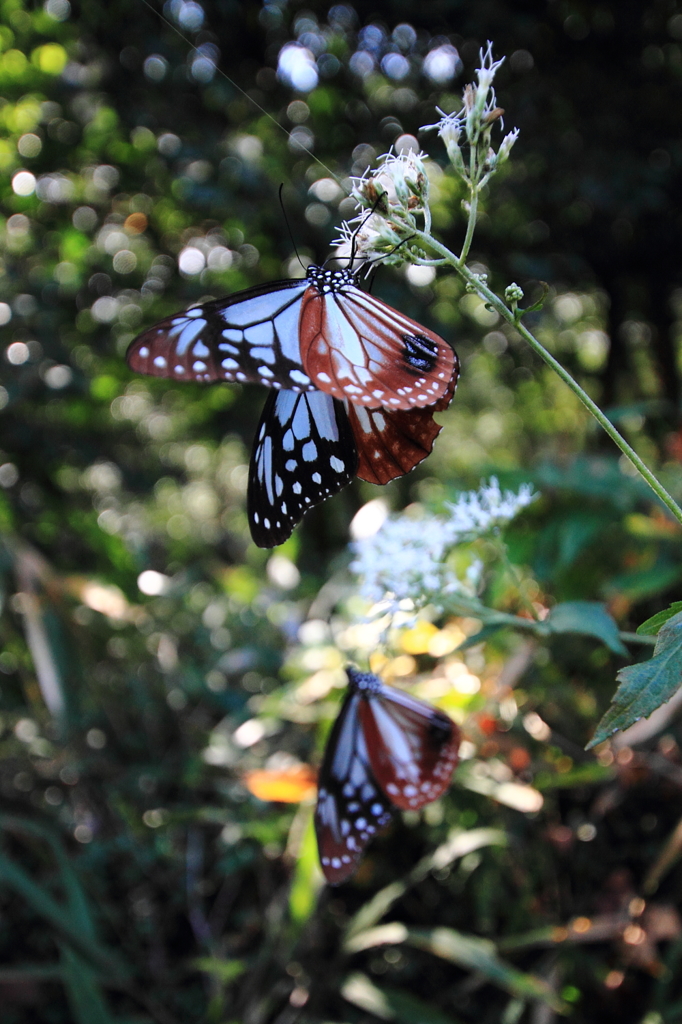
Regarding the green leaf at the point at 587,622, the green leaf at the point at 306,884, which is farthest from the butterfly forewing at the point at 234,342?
the green leaf at the point at 306,884

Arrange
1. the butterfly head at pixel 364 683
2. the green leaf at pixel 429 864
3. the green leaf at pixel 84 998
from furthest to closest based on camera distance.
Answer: the green leaf at pixel 429 864 → the green leaf at pixel 84 998 → the butterfly head at pixel 364 683

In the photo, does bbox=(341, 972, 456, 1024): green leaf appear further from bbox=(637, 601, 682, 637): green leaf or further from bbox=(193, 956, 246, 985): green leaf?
bbox=(637, 601, 682, 637): green leaf

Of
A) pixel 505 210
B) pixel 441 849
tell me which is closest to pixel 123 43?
pixel 505 210

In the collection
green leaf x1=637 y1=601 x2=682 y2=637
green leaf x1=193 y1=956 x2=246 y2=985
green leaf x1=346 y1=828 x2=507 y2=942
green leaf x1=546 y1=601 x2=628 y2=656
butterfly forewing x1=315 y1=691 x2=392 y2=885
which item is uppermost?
green leaf x1=637 y1=601 x2=682 y2=637

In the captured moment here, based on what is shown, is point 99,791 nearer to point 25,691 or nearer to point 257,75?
point 25,691

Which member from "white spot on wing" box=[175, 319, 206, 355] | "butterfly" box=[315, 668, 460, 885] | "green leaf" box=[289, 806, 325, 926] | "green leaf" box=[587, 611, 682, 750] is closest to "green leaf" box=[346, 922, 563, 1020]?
"green leaf" box=[289, 806, 325, 926]

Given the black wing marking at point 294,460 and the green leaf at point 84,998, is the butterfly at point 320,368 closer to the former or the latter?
the black wing marking at point 294,460
